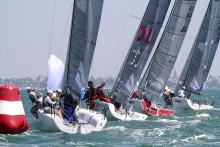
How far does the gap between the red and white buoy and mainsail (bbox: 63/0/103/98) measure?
395 cm

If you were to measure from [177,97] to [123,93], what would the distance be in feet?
27.0

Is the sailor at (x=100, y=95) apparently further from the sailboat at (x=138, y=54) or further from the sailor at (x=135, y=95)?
the sailor at (x=135, y=95)

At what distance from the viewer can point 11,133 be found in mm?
16766

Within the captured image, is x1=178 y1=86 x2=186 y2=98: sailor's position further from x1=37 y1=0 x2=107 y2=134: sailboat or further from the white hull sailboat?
the white hull sailboat

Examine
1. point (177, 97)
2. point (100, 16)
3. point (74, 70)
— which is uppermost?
point (100, 16)

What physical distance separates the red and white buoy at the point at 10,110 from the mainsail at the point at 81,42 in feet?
13.0

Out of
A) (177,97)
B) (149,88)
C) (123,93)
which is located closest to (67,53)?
(123,93)

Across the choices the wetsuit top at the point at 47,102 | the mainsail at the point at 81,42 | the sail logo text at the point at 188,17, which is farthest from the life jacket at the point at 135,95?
the wetsuit top at the point at 47,102

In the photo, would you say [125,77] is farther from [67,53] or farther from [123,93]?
[67,53]

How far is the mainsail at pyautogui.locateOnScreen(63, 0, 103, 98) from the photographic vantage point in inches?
797

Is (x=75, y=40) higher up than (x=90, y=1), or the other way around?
(x=90, y=1)

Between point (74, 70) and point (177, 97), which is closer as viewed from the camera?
point (74, 70)

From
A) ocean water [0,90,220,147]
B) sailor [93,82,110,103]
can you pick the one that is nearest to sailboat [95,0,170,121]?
sailor [93,82,110,103]

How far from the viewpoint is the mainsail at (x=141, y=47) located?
90.9 ft
